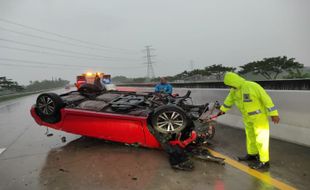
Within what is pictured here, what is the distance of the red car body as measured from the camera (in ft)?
15.4

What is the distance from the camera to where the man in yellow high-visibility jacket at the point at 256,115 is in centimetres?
405

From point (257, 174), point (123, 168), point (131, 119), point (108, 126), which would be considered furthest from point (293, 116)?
point (108, 126)

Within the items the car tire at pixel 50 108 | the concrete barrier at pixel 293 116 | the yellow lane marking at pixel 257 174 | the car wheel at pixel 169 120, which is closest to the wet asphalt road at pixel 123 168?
the yellow lane marking at pixel 257 174

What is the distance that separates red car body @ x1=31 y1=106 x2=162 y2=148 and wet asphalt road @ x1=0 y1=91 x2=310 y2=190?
1.09 ft

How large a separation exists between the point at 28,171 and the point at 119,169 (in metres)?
1.54

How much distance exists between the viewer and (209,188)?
11.1 ft

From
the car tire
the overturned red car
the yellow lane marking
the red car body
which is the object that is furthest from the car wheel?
the car tire

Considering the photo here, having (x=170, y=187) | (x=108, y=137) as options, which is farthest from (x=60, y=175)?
(x=170, y=187)

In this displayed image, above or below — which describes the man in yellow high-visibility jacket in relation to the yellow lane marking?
above

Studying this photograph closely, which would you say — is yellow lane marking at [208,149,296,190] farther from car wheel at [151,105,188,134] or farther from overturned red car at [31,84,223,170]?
car wheel at [151,105,188,134]

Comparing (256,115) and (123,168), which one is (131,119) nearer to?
(123,168)

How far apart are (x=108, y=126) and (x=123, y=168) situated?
3.32 feet

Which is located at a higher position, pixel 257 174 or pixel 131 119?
pixel 131 119

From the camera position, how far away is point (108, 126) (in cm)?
492
